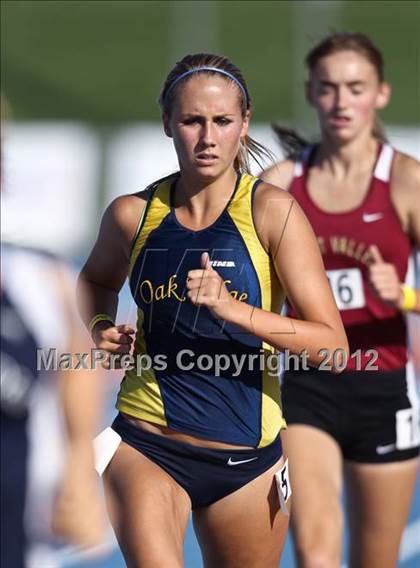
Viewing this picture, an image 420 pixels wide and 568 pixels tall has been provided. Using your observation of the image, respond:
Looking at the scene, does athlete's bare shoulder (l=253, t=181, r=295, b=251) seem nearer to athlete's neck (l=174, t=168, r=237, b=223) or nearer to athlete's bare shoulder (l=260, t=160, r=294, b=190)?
athlete's neck (l=174, t=168, r=237, b=223)

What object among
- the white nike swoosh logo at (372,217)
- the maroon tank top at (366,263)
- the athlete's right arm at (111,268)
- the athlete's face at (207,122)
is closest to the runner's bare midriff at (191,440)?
the athlete's right arm at (111,268)

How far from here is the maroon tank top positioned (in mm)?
4961

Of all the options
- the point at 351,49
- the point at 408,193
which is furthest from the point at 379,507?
the point at 351,49

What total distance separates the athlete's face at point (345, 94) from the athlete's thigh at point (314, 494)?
4.11 ft

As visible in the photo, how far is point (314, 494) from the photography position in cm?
479

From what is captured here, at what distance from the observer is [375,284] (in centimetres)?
443

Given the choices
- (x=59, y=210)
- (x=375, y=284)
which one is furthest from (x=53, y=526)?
(x=59, y=210)

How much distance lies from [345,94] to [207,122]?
1.49 metres

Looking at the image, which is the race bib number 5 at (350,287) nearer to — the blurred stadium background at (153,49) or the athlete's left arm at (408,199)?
the athlete's left arm at (408,199)

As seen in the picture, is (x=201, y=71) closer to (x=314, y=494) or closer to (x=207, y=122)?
(x=207, y=122)

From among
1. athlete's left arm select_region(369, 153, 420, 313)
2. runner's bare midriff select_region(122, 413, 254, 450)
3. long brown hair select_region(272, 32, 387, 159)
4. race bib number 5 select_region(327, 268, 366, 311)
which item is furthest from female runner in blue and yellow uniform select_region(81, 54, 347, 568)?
long brown hair select_region(272, 32, 387, 159)

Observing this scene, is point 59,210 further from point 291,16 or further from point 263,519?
point 263,519

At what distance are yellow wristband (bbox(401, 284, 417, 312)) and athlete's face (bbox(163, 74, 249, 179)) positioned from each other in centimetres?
111

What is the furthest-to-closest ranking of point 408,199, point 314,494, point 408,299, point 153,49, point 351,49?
point 153,49 < point 351,49 < point 408,199 < point 314,494 < point 408,299
